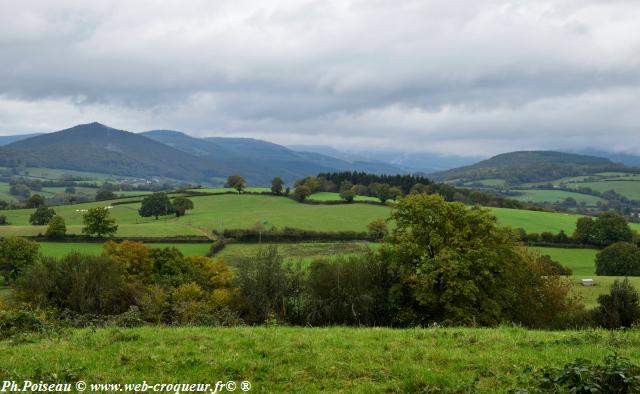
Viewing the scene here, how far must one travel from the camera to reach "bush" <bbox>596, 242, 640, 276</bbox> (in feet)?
259

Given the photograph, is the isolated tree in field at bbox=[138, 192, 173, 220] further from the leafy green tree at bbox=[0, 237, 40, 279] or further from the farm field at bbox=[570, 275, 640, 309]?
the farm field at bbox=[570, 275, 640, 309]

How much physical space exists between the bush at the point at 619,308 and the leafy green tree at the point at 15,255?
224ft

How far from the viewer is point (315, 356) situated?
12320 millimetres

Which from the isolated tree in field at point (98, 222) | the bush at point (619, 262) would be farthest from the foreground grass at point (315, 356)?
the isolated tree in field at point (98, 222)

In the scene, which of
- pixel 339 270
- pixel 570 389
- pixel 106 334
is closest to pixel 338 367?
pixel 570 389

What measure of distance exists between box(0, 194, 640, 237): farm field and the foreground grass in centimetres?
8232

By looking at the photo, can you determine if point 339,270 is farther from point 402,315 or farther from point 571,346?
point 571,346

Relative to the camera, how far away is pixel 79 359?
1178 cm

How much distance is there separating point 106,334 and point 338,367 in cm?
751

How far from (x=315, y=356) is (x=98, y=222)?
89471mm

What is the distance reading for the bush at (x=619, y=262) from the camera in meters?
79.1

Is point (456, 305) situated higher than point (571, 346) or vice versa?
point (571, 346)

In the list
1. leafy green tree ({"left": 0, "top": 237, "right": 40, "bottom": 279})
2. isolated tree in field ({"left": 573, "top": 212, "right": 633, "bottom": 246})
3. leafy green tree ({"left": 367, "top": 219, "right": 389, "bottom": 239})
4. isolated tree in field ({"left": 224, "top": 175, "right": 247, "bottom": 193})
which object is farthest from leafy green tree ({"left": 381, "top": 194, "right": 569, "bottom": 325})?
isolated tree in field ({"left": 224, "top": 175, "right": 247, "bottom": 193})

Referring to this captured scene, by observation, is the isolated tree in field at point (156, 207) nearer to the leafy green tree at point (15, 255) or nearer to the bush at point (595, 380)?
the leafy green tree at point (15, 255)
